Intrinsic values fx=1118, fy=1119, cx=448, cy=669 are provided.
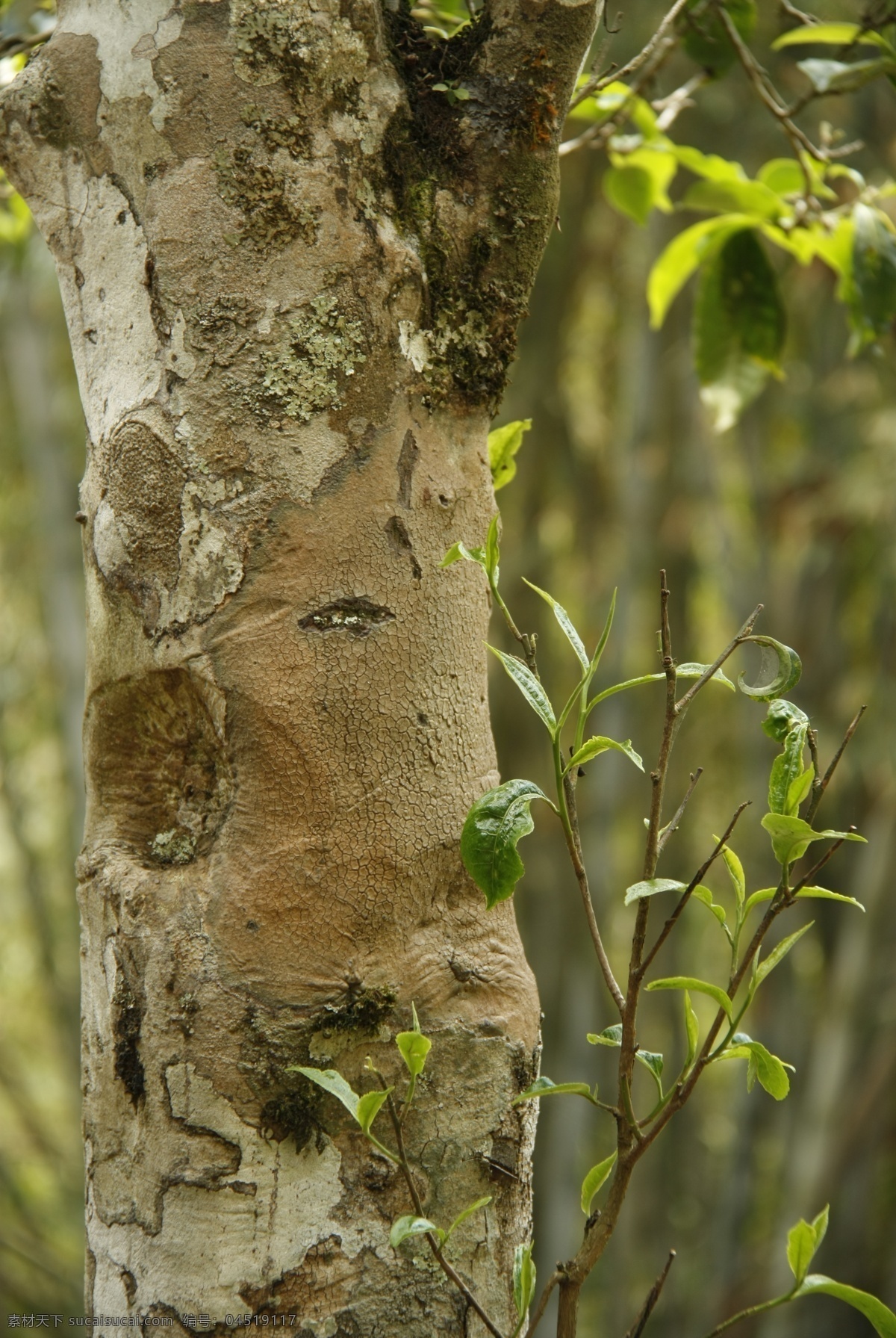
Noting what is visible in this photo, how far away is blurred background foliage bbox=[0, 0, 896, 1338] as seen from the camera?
333 centimetres

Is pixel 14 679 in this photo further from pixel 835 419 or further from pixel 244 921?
pixel 244 921

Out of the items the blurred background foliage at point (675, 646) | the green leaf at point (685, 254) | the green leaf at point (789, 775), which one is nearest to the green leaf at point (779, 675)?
the green leaf at point (789, 775)

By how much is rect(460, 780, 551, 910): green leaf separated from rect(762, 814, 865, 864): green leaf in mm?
133

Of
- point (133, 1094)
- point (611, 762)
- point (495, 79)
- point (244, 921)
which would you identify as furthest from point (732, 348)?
point (611, 762)

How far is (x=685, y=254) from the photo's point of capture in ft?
4.32

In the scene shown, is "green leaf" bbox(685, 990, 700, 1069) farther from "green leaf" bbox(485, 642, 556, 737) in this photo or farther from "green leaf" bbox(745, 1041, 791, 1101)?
"green leaf" bbox(485, 642, 556, 737)

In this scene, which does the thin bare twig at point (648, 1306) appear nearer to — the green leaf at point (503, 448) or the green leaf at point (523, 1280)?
the green leaf at point (523, 1280)

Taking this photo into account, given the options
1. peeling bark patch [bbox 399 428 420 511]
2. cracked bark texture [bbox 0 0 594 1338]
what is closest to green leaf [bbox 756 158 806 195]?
cracked bark texture [bbox 0 0 594 1338]

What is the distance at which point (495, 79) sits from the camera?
816 mm

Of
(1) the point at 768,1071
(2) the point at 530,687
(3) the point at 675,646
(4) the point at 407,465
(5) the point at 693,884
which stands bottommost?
(3) the point at 675,646

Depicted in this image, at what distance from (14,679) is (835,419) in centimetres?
356

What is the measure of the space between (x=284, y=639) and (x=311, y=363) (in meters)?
0.19

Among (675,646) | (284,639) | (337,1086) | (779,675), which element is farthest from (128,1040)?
(675,646)

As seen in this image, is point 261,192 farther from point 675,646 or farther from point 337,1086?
point 675,646
